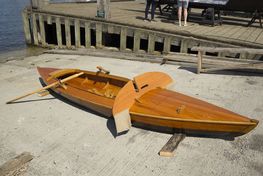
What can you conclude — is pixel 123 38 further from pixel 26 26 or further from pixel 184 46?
pixel 26 26

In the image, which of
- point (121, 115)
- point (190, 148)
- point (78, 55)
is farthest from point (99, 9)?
point (190, 148)

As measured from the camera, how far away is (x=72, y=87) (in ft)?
23.3

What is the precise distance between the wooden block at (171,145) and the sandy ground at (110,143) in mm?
101

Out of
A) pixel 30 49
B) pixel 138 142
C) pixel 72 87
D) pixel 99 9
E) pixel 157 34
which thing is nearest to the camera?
pixel 138 142

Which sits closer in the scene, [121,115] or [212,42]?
[121,115]

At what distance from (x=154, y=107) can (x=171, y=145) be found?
90 cm

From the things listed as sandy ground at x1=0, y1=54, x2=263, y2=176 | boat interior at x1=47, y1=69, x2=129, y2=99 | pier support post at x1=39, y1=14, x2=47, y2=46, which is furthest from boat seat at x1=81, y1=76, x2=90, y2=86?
pier support post at x1=39, y1=14, x2=47, y2=46

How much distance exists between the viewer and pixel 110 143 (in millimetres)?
5527

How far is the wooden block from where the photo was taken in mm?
5063

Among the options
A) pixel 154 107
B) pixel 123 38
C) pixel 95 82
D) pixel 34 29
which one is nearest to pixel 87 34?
pixel 123 38

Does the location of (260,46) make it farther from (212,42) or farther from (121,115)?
(121,115)

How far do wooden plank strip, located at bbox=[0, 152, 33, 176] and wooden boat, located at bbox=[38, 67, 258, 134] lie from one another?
1.81 meters

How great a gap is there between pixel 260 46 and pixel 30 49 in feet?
44.3

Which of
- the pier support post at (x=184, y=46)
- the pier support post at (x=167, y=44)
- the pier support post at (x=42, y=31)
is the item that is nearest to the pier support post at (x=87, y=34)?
the pier support post at (x=42, y=31)
